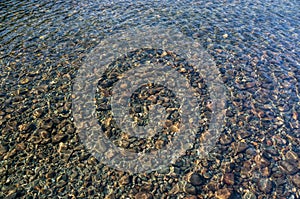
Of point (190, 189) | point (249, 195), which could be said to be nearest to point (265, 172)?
point (249, 195)

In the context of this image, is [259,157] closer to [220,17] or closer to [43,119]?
[43,119]

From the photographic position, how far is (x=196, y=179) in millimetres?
10234

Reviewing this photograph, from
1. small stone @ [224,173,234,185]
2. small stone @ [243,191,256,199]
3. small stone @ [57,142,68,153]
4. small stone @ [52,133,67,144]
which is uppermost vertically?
small stone @ [52,133,67,144]

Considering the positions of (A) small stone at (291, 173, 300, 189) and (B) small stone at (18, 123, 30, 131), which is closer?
(A) small stone at (291, 173, 300, 189)

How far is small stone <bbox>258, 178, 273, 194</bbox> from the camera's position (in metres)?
9.95

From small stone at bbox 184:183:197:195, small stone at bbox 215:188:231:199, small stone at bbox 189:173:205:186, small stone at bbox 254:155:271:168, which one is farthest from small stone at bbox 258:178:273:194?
small stone at bbox 184:183:197:195

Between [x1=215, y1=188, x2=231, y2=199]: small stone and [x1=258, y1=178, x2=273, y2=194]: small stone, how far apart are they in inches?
47.7

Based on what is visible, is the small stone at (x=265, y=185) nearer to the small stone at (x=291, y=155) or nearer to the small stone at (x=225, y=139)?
the small stone at (x=291, y=155)

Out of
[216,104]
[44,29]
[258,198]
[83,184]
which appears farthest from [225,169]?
[44,29]

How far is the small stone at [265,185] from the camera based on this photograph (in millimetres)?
9945

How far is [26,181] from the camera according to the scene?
396 inches

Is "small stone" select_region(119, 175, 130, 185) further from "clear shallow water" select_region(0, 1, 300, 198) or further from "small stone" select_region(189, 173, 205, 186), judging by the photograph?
"small stone" select_region(189, 173, 205, 186)

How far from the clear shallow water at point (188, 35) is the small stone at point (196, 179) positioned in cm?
15

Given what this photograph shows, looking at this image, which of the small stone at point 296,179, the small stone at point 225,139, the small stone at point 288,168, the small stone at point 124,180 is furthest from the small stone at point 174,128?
the small stone at point 296,179
